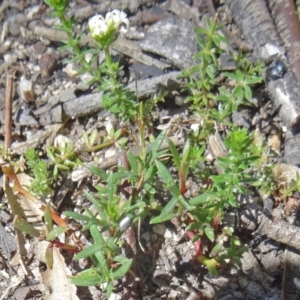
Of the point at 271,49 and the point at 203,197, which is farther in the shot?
the point at 271,49

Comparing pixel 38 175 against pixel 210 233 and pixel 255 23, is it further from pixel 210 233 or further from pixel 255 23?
pixel 255 23

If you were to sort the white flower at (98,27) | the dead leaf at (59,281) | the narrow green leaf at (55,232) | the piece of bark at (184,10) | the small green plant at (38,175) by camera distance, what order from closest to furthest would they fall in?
the white flower at (98,27) → the narrow green leaf at (55,232) → the dead leaf at (59,281) → the small green plant at (38,175) → the piece of bark at (184,10)

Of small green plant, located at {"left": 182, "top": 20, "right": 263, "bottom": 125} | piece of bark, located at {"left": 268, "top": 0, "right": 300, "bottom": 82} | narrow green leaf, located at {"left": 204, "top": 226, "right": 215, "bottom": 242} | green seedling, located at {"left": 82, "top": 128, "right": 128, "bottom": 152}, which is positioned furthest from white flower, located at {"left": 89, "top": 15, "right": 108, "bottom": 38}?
piece of bark, located at {"left": 268, "top": 0, "right": 300, "bottom": 82}

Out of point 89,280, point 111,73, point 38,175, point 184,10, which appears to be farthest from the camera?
point 184,10

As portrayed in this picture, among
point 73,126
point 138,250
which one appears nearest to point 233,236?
point 138,250

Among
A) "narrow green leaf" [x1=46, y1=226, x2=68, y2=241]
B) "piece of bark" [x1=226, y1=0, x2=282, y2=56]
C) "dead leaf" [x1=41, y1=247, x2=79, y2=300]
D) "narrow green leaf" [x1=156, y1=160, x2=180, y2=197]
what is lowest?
"dead leaf" [x1=41, y1=247, x2=79, y2=300]

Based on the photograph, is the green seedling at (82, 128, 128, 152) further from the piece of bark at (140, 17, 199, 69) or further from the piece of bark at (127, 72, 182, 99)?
the piece of bark at (140, 17, 199, 69)

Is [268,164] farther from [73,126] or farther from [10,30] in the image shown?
[10,30]

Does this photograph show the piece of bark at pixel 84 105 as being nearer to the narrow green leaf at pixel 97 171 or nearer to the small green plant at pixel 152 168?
the small green plant at pixel 152 168

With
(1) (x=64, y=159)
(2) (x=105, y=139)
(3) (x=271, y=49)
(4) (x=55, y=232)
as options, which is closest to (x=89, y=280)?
(4) (x=55, y=232)

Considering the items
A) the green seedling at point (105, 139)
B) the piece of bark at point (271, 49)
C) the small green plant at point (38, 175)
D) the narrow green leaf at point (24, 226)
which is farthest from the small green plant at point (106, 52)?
the piece of bark at point (271, 49)

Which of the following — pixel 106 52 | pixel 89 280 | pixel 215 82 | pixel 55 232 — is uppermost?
pixel 106 52
